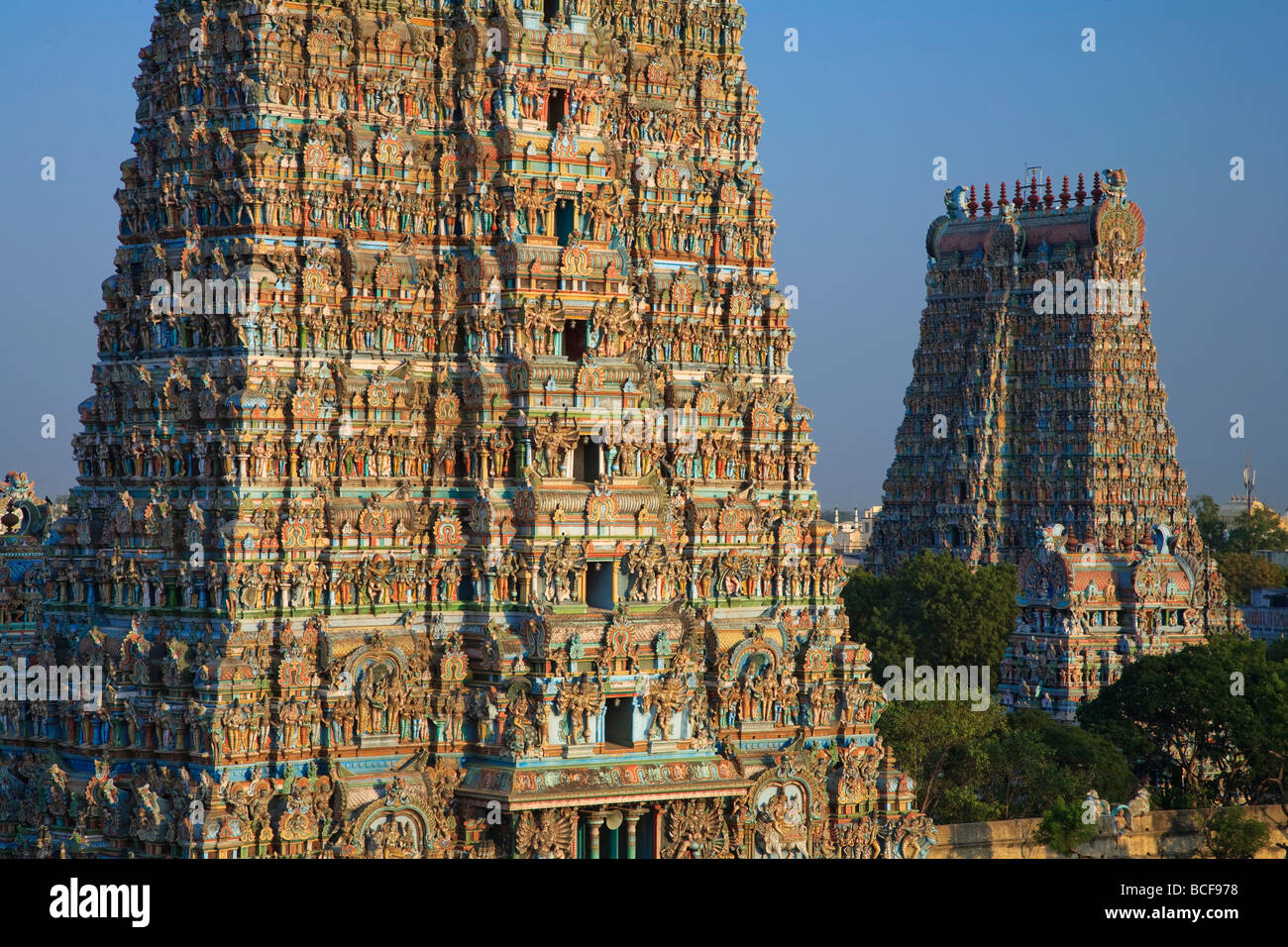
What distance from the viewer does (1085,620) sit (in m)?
112

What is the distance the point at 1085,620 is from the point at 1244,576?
4816 centimetres

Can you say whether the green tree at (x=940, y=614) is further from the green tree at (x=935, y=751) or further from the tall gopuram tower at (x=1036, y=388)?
the green tree at (x=935, y=751)

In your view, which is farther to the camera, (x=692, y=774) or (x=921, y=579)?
(x=921, y=579)

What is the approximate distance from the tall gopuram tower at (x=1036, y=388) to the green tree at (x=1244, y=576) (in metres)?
26.2

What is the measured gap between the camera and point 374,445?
6669 centimetres

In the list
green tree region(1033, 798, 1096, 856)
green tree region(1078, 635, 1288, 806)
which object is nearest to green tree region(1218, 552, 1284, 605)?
green tree region(1078, 635, 1288, 806)

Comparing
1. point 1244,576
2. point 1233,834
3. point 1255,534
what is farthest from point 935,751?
point 1255,534

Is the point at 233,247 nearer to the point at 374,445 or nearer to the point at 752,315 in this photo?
the point at 374,445

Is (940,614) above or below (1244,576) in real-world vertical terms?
below

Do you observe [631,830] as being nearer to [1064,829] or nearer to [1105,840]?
[1064,829]

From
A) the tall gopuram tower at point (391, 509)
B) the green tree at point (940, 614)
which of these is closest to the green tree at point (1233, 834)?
the tall gopuram tower at point (391, 509)
